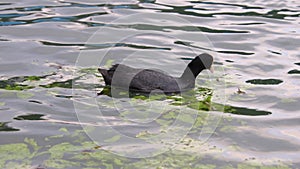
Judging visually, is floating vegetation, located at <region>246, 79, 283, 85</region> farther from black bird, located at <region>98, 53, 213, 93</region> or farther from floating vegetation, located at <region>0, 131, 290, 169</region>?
floating vegetation, located at <region>0, 131, 290, 169</region>

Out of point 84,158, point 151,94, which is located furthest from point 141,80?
point 84,158

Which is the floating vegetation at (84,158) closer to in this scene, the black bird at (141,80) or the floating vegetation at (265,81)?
the black bird at (141,80)

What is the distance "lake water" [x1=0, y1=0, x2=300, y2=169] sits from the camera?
702 cm

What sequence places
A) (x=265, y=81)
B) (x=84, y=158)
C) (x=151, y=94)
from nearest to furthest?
1. (x=84, y=158)
2. (x=151, y=94)
3. (x=265, y=81)

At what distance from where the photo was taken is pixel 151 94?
30.3ft

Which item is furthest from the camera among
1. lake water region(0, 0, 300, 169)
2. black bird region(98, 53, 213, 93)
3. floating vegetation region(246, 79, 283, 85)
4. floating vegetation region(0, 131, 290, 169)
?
floating vegetation region(246, 79, 283, 85)

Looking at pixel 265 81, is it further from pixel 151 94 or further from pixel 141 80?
pixel 141 80

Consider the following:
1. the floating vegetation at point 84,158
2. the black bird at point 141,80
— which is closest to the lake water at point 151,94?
the floating vegetation at point 84,158

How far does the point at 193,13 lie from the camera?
15234 mm

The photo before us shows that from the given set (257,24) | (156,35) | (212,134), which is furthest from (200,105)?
(257,24)

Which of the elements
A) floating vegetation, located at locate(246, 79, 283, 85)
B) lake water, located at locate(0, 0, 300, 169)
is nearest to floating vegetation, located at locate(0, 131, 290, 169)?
lake water, located at locate(0, 0, 300, 169)

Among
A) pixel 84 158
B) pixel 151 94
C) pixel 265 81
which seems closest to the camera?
pixel 84 158

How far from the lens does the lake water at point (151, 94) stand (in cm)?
702

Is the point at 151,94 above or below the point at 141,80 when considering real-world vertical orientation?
below
